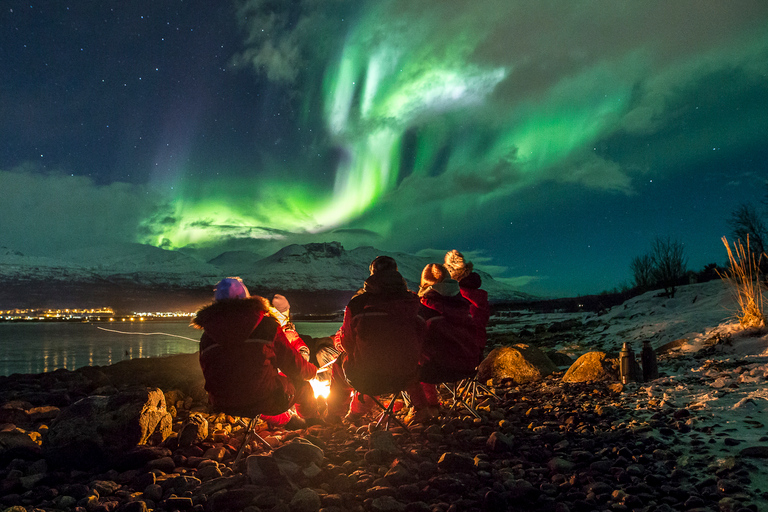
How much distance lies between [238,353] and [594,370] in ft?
21.5

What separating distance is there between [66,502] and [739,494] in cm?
567

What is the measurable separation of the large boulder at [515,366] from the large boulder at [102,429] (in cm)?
603

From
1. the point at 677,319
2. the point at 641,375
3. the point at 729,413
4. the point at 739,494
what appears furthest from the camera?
the point at 677,319

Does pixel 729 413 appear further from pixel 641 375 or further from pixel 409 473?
pixel 409 473

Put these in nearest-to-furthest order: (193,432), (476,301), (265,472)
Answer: (265,472), (193,432), (476,301)

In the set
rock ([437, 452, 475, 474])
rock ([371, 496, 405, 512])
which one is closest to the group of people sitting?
rock ([437, 452, 475, 474])

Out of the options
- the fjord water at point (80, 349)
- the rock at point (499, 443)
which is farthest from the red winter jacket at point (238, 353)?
the rock at point (499, 443)

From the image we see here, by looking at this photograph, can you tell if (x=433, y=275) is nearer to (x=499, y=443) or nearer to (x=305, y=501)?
(x=499, y=443)

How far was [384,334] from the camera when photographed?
4.91m

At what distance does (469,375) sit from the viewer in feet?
18.2

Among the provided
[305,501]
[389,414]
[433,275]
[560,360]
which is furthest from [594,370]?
[305,501]

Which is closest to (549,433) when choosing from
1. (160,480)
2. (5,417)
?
(160,480)

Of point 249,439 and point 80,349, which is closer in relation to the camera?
point 249,439

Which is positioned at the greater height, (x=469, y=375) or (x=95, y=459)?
(x=469, y=375)
